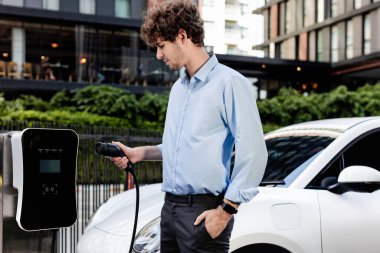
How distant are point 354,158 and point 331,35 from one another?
42557 millimetres

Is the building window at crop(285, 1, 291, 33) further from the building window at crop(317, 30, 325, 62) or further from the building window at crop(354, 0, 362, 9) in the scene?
the building window at crop(354, 0, 362, 9)

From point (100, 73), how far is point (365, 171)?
2692 centimetres

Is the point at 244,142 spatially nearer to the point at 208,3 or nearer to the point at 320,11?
the point at 208,3

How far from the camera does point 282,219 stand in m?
3.70

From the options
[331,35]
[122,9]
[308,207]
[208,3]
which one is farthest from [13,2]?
[308,207]

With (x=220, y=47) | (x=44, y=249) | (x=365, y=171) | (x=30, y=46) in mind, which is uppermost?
(x=30, y=46)

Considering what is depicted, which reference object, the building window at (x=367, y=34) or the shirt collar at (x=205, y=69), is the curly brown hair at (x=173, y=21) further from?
the building window at (x=367, y=34)

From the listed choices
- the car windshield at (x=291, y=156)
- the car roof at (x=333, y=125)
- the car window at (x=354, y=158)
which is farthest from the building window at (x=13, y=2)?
the car window at (x=354, y=158)

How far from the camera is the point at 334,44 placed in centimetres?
4472

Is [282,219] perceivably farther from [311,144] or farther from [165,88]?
[165,88]

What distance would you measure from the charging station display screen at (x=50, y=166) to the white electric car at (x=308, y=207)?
0.85m

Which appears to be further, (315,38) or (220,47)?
(315,38)

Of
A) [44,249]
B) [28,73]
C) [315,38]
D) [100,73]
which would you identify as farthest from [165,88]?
[44,249]

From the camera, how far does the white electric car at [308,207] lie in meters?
3.65
